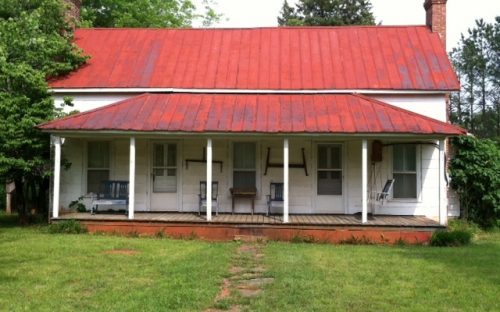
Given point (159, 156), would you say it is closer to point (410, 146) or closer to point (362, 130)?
point (362, 130)

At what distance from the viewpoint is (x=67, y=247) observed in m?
10.4

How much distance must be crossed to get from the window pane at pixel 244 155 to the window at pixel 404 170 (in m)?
3.90

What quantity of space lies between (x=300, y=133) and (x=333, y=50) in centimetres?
515

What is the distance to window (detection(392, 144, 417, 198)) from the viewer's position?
567 inches

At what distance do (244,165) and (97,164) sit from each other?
13.8ft

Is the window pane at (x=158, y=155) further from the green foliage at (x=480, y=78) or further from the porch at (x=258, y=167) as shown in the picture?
the green foliage at (x=480, y=78)

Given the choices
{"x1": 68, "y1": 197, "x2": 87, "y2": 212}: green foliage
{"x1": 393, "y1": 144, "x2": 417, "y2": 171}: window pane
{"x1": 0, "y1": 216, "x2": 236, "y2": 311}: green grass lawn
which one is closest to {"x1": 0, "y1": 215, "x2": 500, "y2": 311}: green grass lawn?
{"x1": 0, "y1": 216, "x2": 236, "y2": 311}: green grass lawn

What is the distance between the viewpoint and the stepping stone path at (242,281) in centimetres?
649

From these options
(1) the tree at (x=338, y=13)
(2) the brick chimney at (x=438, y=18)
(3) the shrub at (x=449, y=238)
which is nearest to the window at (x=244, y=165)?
(3) the shrub at (x=449, y=238)

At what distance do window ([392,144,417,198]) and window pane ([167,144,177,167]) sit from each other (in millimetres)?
6052

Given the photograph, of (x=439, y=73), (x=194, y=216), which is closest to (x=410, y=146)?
(x=439, y=73)

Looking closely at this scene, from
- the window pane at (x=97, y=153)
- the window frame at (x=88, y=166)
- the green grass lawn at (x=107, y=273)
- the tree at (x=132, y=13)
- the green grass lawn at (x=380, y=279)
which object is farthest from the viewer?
the tree at (x=132, y=13)

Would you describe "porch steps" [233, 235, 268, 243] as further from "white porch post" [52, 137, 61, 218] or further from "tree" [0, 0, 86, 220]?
"tree" [0, 0, 86, 220]

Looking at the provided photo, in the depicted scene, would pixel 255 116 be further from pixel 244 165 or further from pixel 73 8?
pixel 73 8
